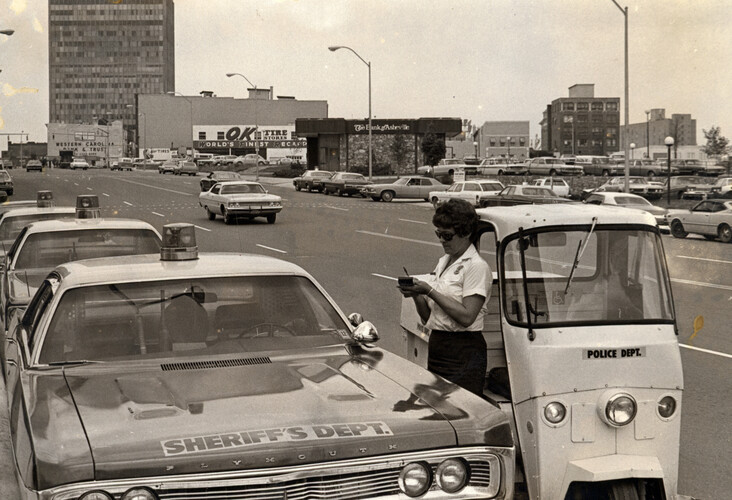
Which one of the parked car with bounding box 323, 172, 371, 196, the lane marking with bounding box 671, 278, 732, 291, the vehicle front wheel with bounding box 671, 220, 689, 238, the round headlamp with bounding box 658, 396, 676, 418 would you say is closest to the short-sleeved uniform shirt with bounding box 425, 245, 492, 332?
the round headlamp with bounding box 658, 396, 676, 418

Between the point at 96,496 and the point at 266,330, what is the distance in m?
1.93

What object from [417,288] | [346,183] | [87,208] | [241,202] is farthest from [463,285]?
[346,183]

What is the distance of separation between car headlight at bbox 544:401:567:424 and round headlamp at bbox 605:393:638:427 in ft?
0.76

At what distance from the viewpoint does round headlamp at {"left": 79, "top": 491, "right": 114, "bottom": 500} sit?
3.41m

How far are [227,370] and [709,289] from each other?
13865 mm

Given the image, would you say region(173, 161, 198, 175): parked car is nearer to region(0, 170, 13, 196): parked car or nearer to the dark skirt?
region(0, 170, 13, 196): parked car

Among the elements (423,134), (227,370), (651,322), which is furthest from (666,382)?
(423,134)

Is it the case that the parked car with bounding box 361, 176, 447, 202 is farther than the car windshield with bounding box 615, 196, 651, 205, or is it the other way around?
the parked car with bounding box 361, 176, 447, 202

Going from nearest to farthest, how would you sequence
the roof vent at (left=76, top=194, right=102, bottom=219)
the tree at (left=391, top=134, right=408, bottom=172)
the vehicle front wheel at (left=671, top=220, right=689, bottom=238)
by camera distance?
the roof vent at (left=76, top=194, right=102, bottom=219), the vehicle front wheel at (left=671, top=220, right=689, bottom=238), the tree at (left=391, top=134, right=408, bottom=172)

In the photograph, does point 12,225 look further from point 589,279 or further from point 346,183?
point 346,183

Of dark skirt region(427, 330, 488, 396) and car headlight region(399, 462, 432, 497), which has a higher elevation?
dark skirt region(427, 330, 488, 396)

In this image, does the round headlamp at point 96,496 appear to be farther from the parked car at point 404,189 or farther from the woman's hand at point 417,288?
the parked car at point 404,189

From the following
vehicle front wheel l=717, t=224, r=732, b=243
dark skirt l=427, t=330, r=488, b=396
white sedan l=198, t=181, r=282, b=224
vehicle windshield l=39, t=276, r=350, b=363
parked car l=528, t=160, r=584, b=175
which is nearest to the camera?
vehicle windshield l=39, t=276, r=350, b=363

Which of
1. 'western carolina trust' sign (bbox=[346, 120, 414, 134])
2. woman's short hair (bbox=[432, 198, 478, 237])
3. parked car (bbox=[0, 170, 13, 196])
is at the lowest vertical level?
woman's short hair (bbox=[432, 198, 478, 237])
